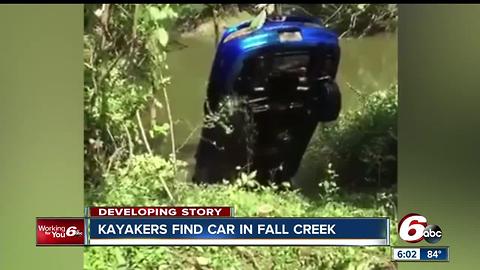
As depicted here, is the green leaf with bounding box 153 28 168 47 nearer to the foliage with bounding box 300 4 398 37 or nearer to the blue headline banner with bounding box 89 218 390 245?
the foliage with bounding box 300 4 398 37

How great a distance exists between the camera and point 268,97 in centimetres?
263

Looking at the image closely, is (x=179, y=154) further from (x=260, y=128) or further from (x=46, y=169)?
(x=46, y=169)

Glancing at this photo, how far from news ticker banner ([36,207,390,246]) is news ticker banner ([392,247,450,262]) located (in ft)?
0.20

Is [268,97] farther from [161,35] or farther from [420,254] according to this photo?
[420,254]

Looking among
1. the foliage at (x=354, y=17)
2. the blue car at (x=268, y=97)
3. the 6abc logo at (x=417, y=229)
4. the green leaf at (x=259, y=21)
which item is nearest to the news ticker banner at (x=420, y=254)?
the 6abc logo at (x=417, y=229)

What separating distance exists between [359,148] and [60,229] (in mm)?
1181

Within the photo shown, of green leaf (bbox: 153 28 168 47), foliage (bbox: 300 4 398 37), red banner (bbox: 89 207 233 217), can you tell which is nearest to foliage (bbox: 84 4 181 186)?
green leaf (bbox: 153 28 168 47)

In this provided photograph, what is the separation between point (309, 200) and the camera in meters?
2.63

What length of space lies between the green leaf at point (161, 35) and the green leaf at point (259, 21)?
0.33 metres

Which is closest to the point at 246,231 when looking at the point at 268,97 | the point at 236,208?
the point at 236,208

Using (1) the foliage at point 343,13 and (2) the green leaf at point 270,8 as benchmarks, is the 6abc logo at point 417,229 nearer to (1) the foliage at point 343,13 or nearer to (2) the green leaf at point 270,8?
(1) the foliage at point 343,13

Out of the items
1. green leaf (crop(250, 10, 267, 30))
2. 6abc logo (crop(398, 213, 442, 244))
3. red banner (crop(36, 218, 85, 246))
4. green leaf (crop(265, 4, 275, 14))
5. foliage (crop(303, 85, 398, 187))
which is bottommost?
6abc logo (crop(398, 213, 442, 244))

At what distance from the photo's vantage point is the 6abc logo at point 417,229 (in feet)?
8.53

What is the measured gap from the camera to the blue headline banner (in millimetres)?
2604
